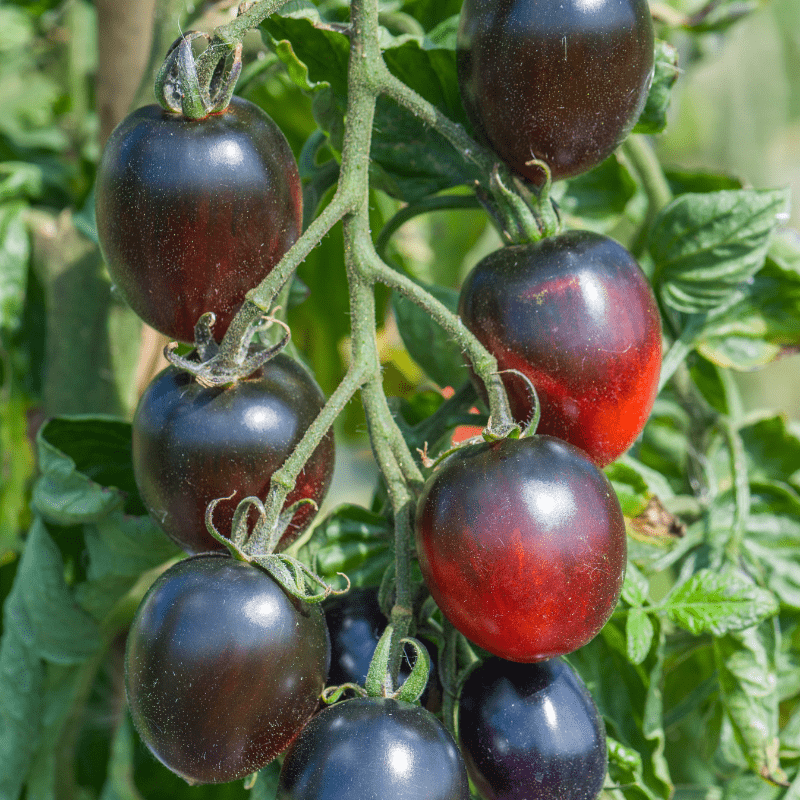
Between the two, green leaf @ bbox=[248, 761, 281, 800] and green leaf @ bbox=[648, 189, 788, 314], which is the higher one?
green leaf @ bbox=[648, 189, 788, 314]

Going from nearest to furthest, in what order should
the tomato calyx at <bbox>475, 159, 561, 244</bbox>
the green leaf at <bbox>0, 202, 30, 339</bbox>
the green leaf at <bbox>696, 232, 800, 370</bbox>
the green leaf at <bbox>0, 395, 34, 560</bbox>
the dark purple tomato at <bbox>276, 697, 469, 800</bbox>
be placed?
the dark purple tomato at <bbox>276, 697, 469, 800</bbox>, the tomato calyx at <bbox>475, 159, 561, 244</bbox>, the green leaf at <bbox>696, 232, 800, 370</bbox>, the green leaf at <bbox>0, 202, 30, 339</bbox>, the green leaf at <bbox>0, 395, 34, 560</bbox>

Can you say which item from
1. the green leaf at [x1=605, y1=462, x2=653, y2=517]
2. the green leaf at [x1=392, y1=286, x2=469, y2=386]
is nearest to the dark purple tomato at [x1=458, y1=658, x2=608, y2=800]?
the green leaf at [x1=605, y1=462, x2=653, y2=517]

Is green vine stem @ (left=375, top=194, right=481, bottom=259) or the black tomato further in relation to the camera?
green vine stem @ (left=375, top=194, right=481, bottom=259)

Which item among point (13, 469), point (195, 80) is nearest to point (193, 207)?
point (195, 80)

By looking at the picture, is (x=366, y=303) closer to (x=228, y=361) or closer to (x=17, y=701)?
(x=228, y=361)

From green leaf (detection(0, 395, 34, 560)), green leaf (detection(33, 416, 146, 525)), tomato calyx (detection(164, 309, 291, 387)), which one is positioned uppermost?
tomato calyx (detection(164, 309, 291, 387))

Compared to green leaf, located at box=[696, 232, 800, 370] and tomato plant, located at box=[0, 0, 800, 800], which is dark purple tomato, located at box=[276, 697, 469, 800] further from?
green leaf, located at box=[696, 232, 800, 370]
